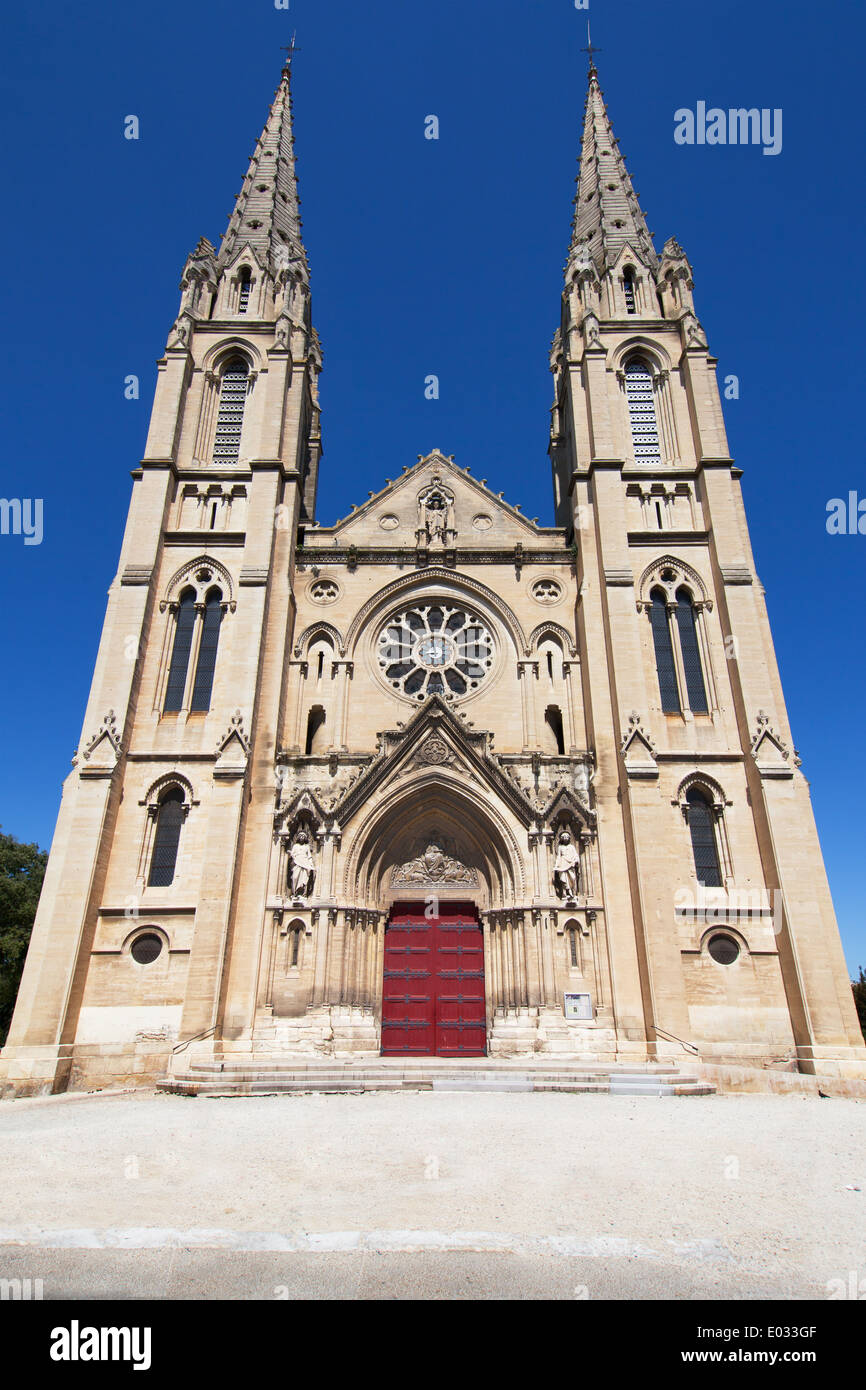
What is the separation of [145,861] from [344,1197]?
12926 millimetres

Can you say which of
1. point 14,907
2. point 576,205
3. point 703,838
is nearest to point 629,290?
point 576,205

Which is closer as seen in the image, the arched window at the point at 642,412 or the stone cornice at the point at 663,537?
the stone cornice at the point at 663,537

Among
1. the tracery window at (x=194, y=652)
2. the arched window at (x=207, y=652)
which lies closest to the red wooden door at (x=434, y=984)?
the arched window at (x=207, y=652)

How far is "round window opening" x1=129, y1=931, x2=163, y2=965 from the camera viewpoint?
16469 millimetres

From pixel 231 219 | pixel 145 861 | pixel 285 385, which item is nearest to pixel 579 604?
pixel 285 385

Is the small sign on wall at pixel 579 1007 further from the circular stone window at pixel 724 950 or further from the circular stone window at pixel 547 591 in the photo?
the circular stone window at pixel 547 591

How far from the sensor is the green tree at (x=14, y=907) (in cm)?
2939

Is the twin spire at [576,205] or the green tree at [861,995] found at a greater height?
the twin spire at [576,205]

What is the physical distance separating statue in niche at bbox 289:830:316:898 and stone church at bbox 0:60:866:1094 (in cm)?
8

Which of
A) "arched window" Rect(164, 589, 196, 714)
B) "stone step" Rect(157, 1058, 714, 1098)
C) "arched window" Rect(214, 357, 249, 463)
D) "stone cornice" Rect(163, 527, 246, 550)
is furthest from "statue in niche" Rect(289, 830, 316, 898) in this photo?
"arched window" Rect(214, 357, 249, 463)

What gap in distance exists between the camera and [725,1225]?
5363 mm

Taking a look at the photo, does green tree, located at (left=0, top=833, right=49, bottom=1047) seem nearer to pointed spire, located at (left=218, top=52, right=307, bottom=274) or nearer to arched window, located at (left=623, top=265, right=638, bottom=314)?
pointed spire, located at (left=218, top=52, right=307, bottom=274)

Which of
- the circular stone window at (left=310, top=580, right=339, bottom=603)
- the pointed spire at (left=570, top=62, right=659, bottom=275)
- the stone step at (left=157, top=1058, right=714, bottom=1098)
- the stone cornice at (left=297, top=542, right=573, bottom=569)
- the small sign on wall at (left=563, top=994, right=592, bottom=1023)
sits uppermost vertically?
the pointed spire at (left=570, top=62, right=659, bottom=275)

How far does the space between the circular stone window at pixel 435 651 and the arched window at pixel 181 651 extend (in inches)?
213
